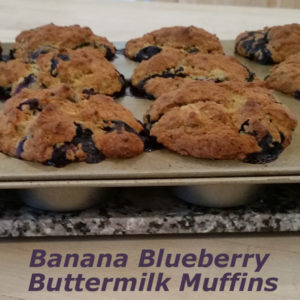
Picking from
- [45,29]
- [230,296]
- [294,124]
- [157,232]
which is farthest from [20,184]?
[45,29]

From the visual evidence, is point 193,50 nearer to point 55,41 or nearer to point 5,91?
point 55,41

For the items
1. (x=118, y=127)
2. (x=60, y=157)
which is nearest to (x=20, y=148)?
(x=60, y=157)

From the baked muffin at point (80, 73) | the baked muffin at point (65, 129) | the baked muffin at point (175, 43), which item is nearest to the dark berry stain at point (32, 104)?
the baked muffin at point (65, 129)

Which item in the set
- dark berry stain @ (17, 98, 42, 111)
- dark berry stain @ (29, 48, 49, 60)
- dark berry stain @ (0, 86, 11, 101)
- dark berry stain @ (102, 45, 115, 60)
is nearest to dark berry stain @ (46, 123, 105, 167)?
dark berry stain @ (17, 98, 42, 111)

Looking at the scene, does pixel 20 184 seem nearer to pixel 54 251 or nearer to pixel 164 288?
pixel 54 251

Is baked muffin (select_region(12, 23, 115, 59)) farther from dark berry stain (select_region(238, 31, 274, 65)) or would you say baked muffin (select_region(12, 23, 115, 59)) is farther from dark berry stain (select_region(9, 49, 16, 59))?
dark berry stain (select_region(238, 31, 274, 65))

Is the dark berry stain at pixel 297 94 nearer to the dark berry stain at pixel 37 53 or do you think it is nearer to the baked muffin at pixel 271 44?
the baked muffin at pixel 271 44
